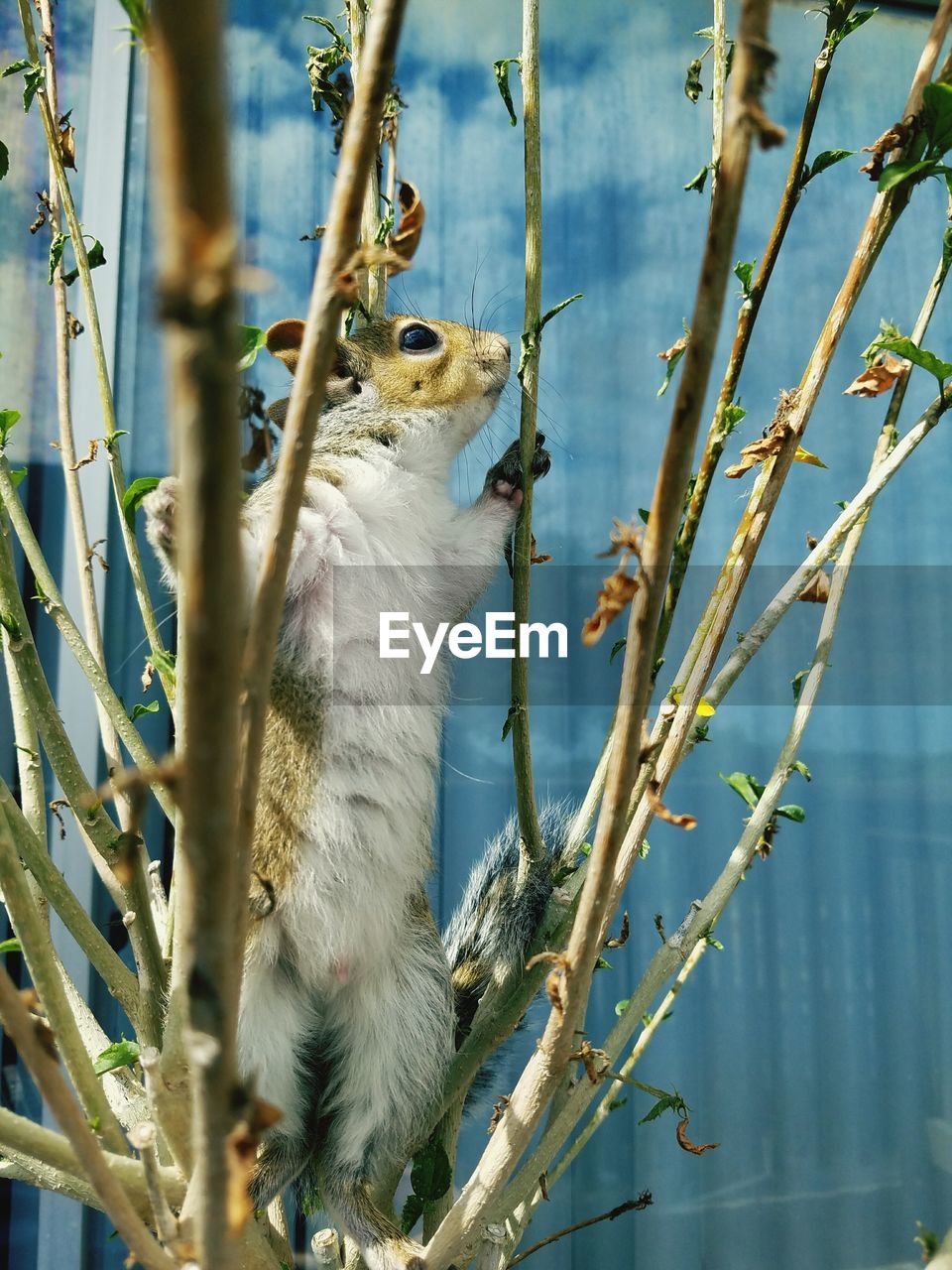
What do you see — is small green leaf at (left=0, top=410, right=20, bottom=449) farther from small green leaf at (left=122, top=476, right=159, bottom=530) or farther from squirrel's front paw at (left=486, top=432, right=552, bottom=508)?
squirrel's front paw at (left=486, top=432, right=552, bottom=508)

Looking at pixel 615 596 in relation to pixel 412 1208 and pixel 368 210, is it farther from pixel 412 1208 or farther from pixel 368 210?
pixel 368 210

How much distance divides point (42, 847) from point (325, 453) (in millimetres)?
502

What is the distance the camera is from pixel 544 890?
952mm

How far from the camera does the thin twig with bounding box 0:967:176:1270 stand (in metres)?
0.33

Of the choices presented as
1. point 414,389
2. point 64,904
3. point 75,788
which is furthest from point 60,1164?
point 414,389

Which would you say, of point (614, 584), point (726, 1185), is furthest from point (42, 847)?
point (726, 1185)

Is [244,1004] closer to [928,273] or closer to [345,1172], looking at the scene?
[345,1172]

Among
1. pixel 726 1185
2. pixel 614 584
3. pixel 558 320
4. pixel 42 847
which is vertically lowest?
pixel 726 1185

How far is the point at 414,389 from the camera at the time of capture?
1.14m

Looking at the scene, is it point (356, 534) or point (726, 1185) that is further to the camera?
point (726, 1185)

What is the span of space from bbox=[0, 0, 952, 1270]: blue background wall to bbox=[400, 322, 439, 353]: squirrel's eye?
0.79 m

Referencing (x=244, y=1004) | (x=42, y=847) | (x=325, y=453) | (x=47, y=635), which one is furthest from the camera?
(x=47, y=635)

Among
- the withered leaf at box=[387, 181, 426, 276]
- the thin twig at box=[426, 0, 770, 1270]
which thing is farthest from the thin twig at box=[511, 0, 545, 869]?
the thin twig at box=[426, 0, 770, 1270]

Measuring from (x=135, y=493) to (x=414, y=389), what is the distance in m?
0.43
